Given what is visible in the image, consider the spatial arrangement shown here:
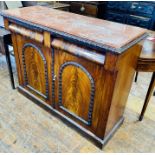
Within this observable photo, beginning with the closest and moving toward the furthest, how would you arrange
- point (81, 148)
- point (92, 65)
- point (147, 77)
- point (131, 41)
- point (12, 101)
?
point (131, 41) < point (92, 65) < point (81, 148) < point (12, 101) < point (147, 77)

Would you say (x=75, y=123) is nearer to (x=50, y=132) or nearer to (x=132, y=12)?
(x=50, y=132)

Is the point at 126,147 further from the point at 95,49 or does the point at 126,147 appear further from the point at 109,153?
the point at 95,49

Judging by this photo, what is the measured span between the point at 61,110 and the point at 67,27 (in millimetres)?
753

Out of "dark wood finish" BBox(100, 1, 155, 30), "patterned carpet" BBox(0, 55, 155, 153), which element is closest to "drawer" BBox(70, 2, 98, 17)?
"dark wood finish" BBox(100, 1, 155, 30)

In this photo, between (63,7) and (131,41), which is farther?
(63,7)

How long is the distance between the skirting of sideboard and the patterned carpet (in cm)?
4

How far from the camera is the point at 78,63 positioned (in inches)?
45.4

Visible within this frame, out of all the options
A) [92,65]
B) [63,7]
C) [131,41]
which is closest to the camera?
[131,41]

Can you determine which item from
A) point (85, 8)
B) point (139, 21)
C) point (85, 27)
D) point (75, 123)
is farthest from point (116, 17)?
point (75, 123)

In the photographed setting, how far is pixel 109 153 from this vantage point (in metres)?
1.36

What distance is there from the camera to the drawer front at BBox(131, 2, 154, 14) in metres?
2.68

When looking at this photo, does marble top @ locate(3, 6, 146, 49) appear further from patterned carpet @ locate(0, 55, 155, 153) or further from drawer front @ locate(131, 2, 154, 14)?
drawer front @ locate(131, 2, 154, 14)

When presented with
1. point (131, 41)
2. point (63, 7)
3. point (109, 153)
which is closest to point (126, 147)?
point (109, 153)

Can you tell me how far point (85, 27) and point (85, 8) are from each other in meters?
2.27
